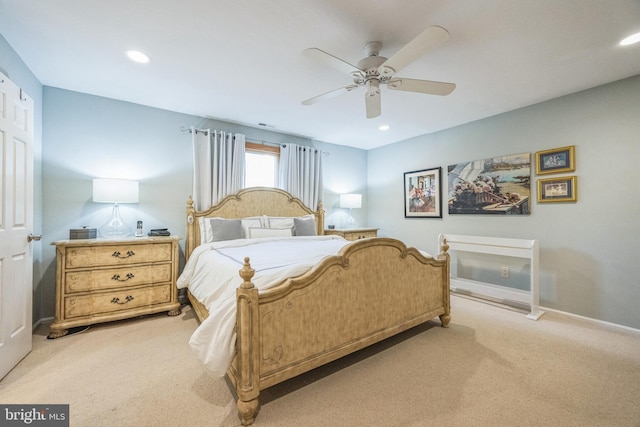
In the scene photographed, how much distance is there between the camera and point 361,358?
2094 millimetres

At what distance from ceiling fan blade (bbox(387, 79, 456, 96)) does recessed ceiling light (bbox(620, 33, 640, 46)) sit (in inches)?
53.1

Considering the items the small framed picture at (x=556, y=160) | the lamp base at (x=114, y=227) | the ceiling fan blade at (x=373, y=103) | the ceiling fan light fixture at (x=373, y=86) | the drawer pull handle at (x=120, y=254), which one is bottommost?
the drawer pull handle at (x=120, y=254)

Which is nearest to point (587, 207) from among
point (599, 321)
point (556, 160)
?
point (556, 160)

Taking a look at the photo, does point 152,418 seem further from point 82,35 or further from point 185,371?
point 82,35

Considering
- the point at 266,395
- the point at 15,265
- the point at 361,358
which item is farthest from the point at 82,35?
the point at 361,358

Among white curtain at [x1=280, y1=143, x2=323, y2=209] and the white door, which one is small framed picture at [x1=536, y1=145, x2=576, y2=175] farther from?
the white door

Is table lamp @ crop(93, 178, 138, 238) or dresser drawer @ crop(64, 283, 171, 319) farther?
table lamp @ crop(93, 178, 138, 238)

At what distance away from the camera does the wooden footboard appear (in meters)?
1.45

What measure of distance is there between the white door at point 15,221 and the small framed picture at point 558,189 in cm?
508

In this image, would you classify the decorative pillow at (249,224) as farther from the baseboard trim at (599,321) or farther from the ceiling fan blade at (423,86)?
the baseboard trim at (599,321)

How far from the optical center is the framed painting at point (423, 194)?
424 cm

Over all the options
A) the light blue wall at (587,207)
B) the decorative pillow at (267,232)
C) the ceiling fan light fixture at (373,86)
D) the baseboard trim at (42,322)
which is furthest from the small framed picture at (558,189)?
the baseboard trim at (42,322)

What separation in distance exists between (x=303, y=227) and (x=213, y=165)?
1.54m

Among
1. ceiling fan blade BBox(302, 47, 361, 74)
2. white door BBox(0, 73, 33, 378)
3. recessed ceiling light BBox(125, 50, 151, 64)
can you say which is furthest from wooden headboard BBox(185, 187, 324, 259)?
ceiling fan blade BBox(302, 47, 361, 74)
